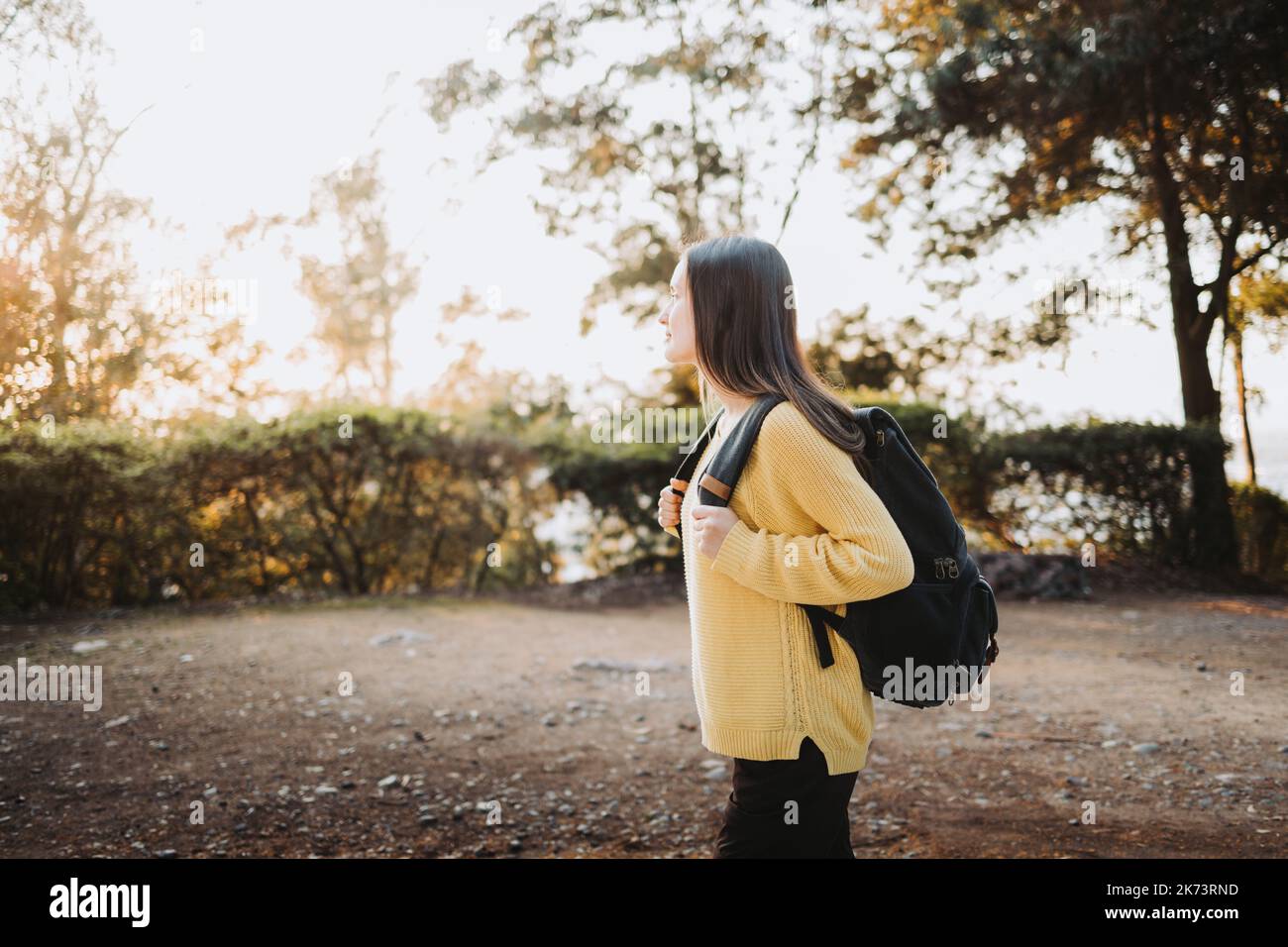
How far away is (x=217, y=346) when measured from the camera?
14164mm

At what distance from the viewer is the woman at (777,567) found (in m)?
1.92

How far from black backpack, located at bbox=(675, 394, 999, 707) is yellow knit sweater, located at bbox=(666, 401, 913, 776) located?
43 mm

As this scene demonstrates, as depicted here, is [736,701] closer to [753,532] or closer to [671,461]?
[753,532]

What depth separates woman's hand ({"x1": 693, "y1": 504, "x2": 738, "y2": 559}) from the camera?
6.59ft

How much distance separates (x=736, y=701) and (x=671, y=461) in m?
8.56

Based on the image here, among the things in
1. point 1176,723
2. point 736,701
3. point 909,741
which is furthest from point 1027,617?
point 736,701

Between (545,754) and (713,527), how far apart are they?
10.9ft

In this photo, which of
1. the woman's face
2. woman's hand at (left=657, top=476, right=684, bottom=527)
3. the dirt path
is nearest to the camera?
the woman's face

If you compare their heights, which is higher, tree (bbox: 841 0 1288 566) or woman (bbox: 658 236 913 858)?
tree (bbox: 841 0 1288 566)

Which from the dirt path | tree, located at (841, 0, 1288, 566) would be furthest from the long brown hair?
tree, located at (841, 0, 1288, 566)

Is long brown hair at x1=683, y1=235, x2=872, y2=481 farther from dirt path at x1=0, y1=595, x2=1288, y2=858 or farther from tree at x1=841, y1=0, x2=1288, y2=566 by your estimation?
tree at x1=841, y1=0, x2=1288, y2=566

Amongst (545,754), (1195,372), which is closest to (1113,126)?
(1195,372)

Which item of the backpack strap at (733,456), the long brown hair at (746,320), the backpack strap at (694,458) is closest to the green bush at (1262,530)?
the backpack strap at (694,458)

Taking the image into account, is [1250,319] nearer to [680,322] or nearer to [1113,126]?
[1113,126]
